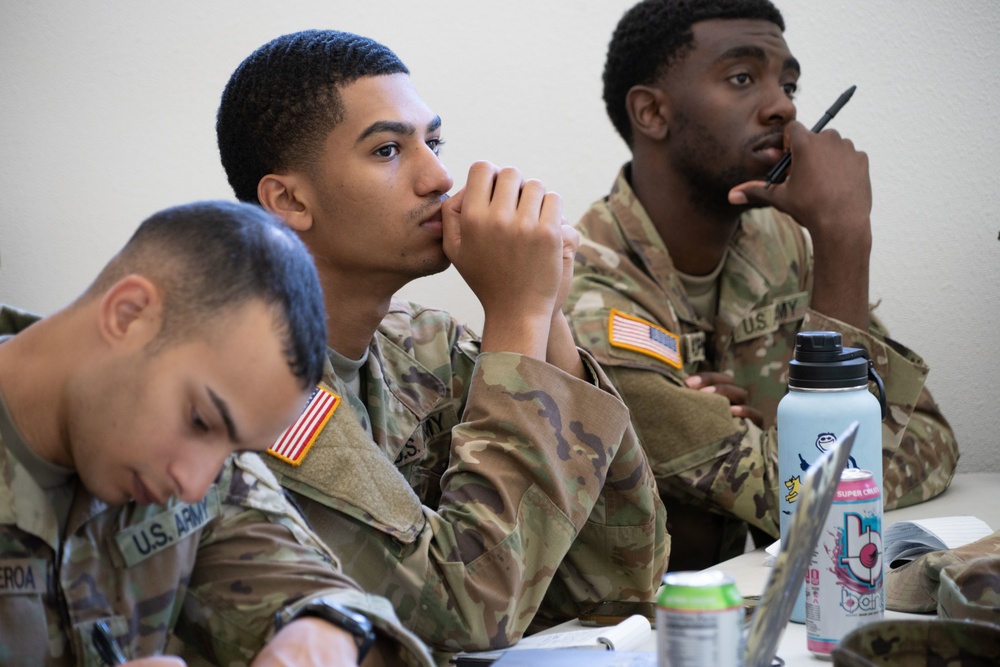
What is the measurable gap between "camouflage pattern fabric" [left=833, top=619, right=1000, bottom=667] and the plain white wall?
5.92ft

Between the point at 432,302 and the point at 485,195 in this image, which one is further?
the point at 432,302

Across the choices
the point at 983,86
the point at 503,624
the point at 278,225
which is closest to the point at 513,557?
the point at 503,624

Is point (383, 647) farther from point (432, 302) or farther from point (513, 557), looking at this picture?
point (432, 302)

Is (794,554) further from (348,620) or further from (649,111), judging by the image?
(649,111)

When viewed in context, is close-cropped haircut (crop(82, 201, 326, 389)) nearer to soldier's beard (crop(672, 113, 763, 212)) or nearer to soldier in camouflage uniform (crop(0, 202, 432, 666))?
soldier in camouflage uniform (crop(0, 202, 432, 666))

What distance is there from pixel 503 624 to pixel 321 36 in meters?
0.85

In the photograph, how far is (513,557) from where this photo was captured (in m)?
1.20

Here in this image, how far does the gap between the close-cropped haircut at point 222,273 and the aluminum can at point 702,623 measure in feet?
1.29

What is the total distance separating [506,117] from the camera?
2504 mm

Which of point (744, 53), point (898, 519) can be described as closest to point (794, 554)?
point (898, 519)

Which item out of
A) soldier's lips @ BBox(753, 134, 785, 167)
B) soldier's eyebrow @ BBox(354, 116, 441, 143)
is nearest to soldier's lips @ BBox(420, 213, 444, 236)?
soldier's eyebrow @ BBox(354, 116, 441, 143)

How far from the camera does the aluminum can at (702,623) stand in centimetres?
68

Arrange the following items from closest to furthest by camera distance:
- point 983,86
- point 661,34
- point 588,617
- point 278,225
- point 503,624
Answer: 1. point 278,225
2. point 503,624
3. point 588,617
4. point 661,34
5. point 983,86

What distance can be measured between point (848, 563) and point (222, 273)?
61 centimetres
